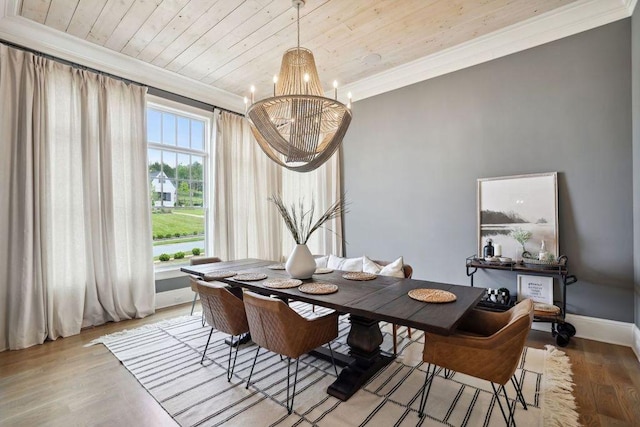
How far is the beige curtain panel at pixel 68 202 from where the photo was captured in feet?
9.11

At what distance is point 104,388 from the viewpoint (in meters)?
2.13

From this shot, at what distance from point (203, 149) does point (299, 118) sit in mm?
2952

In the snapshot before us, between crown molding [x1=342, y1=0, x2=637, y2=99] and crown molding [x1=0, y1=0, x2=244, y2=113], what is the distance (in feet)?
7.97

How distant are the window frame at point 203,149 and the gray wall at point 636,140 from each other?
15.9 ft

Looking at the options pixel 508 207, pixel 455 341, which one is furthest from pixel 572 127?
pixel 455 341

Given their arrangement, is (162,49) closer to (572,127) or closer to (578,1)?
(578,1)

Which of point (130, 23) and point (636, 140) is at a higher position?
point (130, 23)

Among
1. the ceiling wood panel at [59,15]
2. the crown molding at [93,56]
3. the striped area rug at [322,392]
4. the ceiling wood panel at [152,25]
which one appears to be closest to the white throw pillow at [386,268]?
the striped area rug at [322,392]

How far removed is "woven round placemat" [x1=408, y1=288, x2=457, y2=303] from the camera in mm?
1879

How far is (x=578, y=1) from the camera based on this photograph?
2.68m

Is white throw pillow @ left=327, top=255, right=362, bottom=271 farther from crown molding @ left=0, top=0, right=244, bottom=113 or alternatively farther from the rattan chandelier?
crown molding @ left=0, top=0, right=244, bottom=113

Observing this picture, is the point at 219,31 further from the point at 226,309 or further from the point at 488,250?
the point at 488,250

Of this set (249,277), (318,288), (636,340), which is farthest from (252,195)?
(636,340)

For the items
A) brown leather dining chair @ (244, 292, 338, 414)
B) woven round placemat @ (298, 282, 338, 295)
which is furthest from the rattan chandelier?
→ brown leather dining chair @ (244, 292, 338, 414)
